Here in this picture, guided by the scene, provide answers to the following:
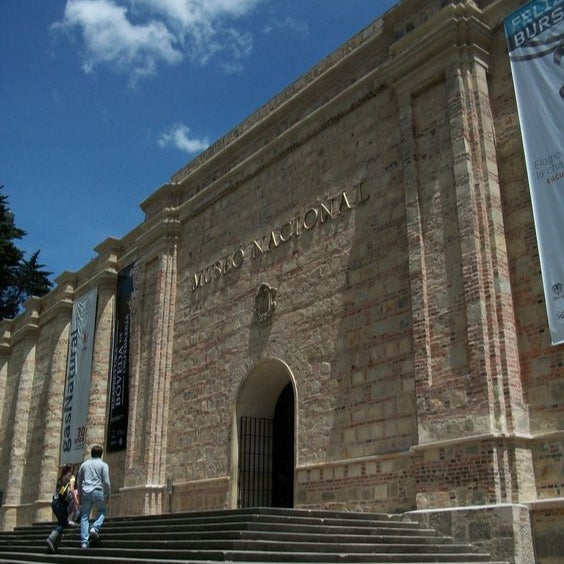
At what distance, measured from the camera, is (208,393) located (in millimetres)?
16844

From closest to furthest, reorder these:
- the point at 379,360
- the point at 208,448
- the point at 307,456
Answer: the point at 379,360 → the point at 307,456 → the point at 208,448

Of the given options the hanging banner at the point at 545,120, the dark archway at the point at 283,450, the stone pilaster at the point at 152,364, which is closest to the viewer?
the hanging banner at the point at 545,120

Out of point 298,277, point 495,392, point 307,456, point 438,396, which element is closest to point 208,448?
point 307,456

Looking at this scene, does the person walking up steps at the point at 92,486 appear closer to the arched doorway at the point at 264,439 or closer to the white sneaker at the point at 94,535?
the white sneaker at the point at 94,535

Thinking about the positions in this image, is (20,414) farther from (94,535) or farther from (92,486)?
(92,486)

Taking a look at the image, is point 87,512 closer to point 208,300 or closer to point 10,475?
point 208,300

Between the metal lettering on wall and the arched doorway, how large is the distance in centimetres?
262

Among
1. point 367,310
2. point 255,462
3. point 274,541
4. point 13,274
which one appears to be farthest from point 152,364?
point 13,274

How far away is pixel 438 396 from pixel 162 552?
4569mm

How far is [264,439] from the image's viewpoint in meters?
15.9

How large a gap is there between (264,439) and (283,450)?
499mm

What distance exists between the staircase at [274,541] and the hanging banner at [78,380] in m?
11.0

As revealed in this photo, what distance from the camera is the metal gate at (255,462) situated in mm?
15273

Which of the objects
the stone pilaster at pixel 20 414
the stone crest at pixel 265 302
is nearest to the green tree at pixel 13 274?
the stone pilaster at pixel 20 414
